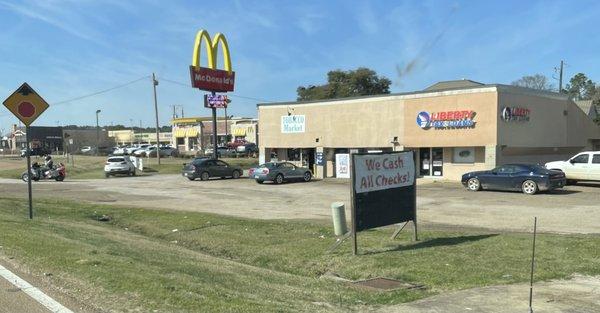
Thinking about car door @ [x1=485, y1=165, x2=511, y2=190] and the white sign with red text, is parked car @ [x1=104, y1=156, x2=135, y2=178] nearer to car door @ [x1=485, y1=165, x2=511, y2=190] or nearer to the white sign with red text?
car door @ [x1=485, y1=165, x2=511, y2=190]

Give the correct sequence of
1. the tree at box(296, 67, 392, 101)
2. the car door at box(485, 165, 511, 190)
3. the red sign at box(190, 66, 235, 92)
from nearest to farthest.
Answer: the car door at box(485, 165, 511, 190)
the red sign at box(190, 66, 235, 92)
the tree at box(296, 67, 392, 101)

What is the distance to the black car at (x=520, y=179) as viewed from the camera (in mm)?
24797

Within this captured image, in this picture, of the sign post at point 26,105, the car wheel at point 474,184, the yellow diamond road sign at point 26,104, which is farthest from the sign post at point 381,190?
the car wheel at point 474,184

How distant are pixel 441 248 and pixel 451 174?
23632 mm

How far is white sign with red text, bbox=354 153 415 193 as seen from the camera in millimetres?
10672

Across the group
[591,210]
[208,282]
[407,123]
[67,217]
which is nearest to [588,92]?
[407,123]

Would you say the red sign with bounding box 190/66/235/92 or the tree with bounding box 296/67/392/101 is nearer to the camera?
the red sign with bounding box 190/66/235/92

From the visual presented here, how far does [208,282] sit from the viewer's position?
731 centimetres

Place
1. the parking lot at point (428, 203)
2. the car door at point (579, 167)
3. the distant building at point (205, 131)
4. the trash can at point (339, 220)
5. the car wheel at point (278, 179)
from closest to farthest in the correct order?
the trash can at point (339, 220), the parking lot at point (428, 203), the car door at point (579, 167), the car wheel at point (278, 179), the distant building at point (205, 131)

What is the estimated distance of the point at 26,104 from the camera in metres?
14.8

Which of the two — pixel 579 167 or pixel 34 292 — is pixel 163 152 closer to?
pixel 579 167

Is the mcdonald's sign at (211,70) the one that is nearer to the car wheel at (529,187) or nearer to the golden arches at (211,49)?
the golden arches at (211,49)

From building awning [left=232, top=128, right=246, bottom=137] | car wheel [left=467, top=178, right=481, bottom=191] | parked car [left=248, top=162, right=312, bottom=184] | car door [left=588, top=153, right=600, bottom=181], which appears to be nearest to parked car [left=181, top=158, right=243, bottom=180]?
parked car [left=248, top=162, right=312, bottom=184]

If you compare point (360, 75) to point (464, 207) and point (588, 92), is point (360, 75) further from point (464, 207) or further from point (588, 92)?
point (464, 207)
